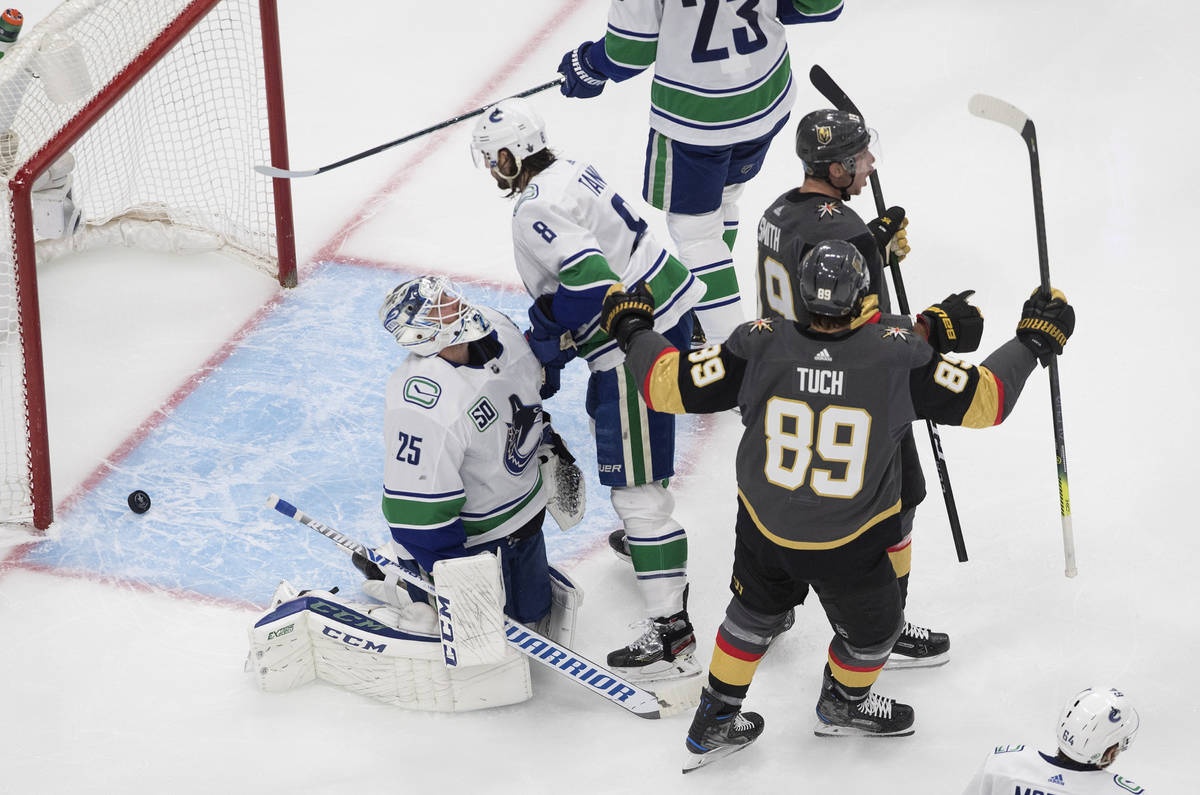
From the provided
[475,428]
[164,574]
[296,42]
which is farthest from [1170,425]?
[296,42]

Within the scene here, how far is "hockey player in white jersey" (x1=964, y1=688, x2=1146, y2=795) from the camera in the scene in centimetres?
251

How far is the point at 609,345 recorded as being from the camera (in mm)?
3578

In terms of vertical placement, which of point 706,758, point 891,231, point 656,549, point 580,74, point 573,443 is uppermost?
point 580,74

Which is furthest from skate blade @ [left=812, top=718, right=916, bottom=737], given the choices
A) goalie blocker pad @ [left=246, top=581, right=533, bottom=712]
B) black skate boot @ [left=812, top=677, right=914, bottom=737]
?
goalie blocker pad @ [left=246, top=581, right=533, bottom=712]

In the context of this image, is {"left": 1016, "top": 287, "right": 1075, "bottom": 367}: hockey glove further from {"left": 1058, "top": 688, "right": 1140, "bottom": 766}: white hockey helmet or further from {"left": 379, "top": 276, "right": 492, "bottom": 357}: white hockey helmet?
{"left": 379, "top": 276, "right": 492, "bottom": 357}: white hockey helmet

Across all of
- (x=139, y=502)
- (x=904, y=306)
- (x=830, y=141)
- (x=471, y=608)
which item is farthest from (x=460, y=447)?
(x=139, y=502)

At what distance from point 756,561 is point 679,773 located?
565 mm

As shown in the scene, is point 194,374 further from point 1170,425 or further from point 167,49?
point 1170,425

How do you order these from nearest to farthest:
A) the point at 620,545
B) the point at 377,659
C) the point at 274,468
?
the point at 377,659 < the point at 620,545 < the point at 274,468

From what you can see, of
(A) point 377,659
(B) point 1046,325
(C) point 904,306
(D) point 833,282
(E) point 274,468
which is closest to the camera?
(D) point 833,282

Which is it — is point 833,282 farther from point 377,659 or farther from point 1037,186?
point 377,659

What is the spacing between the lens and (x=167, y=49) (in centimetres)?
440

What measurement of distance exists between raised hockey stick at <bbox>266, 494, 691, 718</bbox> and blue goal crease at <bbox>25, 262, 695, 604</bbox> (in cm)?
56

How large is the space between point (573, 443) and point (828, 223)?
1462mm
